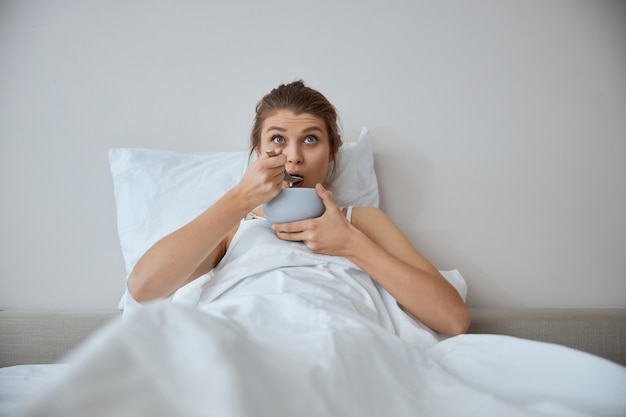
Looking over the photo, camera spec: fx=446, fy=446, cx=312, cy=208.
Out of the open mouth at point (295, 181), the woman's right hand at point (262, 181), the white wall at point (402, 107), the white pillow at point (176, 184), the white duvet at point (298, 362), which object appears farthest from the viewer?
the white wall at point (402, 107)

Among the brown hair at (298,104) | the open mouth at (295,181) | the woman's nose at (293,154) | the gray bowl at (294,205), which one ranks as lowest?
the gray bowl at (294,205)

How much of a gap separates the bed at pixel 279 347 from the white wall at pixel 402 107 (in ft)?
0.69

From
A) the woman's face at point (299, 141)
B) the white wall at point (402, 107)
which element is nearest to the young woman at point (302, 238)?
the woman's face at point (299, 141)

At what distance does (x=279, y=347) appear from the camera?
2.26 ft

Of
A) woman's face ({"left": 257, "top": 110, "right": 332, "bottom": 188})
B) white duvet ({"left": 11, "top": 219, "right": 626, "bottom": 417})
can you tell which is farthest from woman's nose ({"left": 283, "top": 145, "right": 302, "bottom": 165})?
white duvet ({"left": 11, "top": 219, "right": 626, "bottom": 417})

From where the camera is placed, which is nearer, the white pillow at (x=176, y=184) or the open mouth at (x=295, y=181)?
the open mouth at (x=295, y=181)

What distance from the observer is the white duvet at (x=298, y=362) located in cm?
45

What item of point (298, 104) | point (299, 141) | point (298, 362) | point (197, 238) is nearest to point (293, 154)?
point (299, 141)

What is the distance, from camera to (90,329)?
53.4 inches

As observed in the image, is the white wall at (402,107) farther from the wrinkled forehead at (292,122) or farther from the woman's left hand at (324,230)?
the woman's left hand at (324,230)

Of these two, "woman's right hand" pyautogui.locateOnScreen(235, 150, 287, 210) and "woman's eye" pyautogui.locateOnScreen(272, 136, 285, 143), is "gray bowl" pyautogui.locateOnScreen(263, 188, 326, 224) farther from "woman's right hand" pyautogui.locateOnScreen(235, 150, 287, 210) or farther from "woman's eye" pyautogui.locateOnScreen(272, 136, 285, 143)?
"woman's eye" pyautogui.locateOnScreen(272, 136, 285, 143)

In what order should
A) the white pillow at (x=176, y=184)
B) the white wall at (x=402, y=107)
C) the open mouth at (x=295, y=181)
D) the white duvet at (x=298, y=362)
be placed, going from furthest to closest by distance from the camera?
1. the white wall at (x=402, y=107)
2. the white pillow at (x=176, y=184)
3. the open mouth at (x=295, y=181)
4. the white duvet at (x=298, y=362)

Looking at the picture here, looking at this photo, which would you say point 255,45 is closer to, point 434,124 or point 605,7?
point 434,124

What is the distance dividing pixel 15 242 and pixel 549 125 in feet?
6.80
